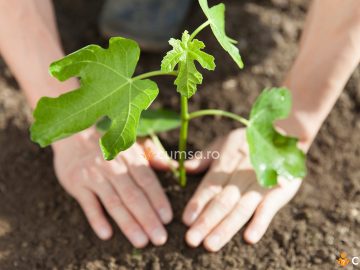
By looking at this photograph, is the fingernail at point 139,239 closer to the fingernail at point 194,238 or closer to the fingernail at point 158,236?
the fingernail at point 158,236

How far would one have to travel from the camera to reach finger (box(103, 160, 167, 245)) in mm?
1873

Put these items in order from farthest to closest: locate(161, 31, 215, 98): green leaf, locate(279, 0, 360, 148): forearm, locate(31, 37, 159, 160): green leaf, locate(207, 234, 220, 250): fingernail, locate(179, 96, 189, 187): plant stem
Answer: locate(279, 0, 360, 148): forearm, locate(207, 234, 220, 250): fingernail, locate(179, 96, 189, 187): plant stem, locate(31, 37, 159, 160): green leaf, locate(161, 31, 215, 98): green leaf

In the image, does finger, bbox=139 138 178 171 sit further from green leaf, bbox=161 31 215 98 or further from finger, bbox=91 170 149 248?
green leaf, bbox=161 31 215 98

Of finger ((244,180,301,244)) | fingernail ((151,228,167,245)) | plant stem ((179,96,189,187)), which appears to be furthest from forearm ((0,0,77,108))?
finger ((244,180,301,244))

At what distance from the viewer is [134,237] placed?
1.87m

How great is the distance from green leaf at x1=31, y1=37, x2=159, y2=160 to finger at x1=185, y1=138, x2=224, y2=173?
0.64 m

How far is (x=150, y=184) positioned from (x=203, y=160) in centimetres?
25

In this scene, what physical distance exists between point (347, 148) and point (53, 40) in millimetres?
1264

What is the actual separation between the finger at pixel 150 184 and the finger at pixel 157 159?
6 cm

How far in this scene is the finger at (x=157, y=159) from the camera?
205 centimetres

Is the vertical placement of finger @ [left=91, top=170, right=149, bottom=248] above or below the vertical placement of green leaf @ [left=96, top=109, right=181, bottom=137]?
below

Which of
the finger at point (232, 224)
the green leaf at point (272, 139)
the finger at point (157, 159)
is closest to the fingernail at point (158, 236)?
the finger at point (232, 224)

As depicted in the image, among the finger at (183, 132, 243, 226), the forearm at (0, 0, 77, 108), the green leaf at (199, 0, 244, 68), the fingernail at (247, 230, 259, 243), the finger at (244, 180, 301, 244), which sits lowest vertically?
the fingernail at (247, 230, 259, 243)

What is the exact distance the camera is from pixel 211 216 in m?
1.86
